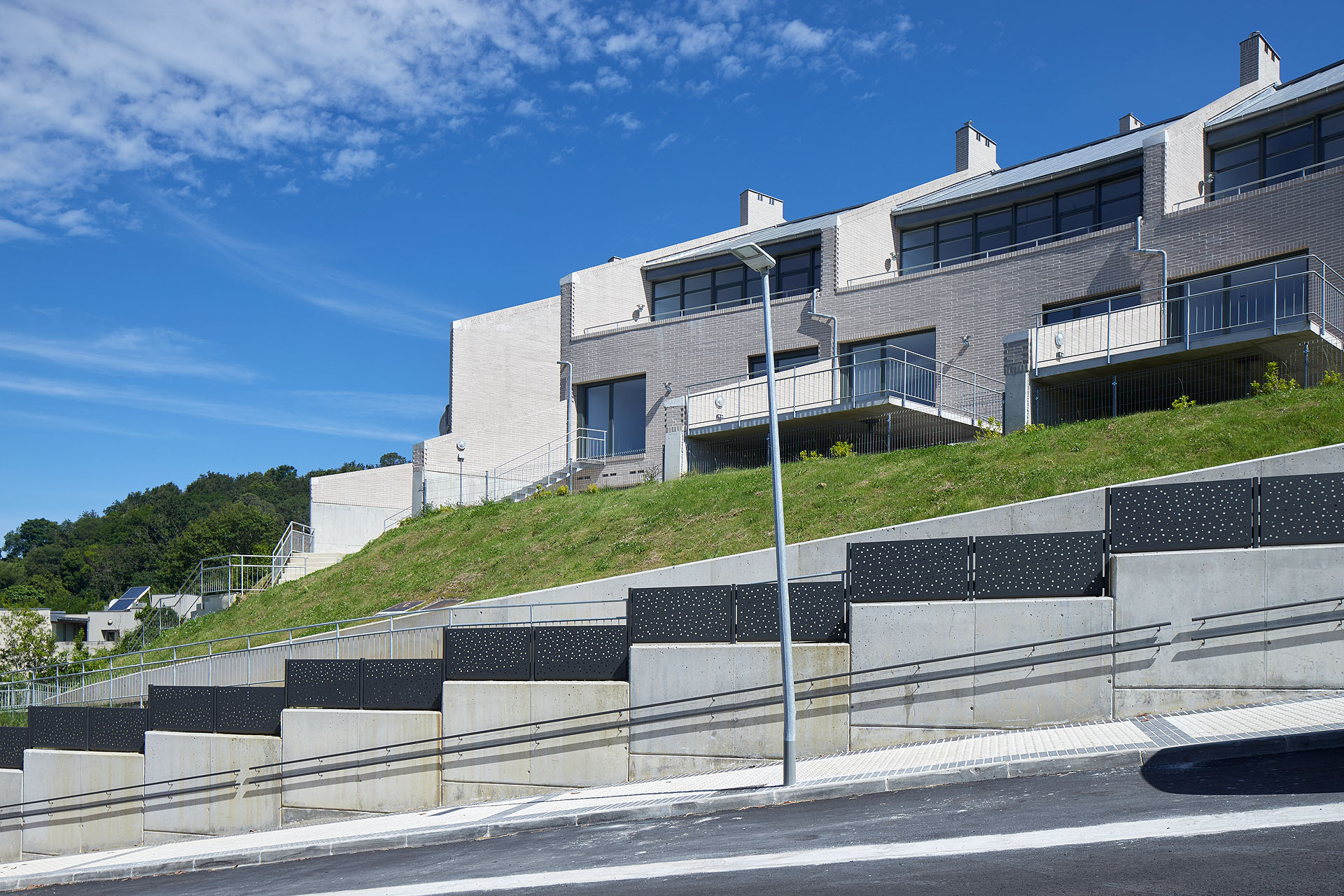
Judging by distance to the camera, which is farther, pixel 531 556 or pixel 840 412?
pixel 840 412

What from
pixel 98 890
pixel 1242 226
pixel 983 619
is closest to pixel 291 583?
pixel 98 890

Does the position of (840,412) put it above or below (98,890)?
above

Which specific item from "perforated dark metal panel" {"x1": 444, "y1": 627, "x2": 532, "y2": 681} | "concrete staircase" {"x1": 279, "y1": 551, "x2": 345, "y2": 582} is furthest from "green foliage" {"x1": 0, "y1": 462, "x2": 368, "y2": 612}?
"perforated dark metal panel" {"x1": 444, "y1": 627, "x2": 532, "y2": 681}

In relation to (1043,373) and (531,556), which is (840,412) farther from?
(531,556)

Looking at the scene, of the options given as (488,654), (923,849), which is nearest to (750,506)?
(488,654)

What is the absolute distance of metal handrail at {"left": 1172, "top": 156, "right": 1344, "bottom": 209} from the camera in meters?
24.7

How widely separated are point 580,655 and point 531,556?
8609mm

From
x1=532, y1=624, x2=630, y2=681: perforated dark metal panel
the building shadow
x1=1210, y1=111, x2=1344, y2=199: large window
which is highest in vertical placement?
x1=1210, y1=111, x2=1344, y2=199: large window

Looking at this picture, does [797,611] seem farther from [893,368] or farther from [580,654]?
[893,368]

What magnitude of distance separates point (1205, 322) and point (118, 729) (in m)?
23.4

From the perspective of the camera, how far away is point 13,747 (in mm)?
21156

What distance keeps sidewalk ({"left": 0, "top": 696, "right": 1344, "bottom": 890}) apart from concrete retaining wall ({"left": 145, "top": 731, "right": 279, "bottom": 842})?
143 cm

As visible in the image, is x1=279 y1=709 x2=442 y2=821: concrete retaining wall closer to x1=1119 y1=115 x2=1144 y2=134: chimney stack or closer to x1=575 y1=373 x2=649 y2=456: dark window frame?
x1=575 y1=373 x2=649 y2=456: dark window frame

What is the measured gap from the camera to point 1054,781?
35.6ft
